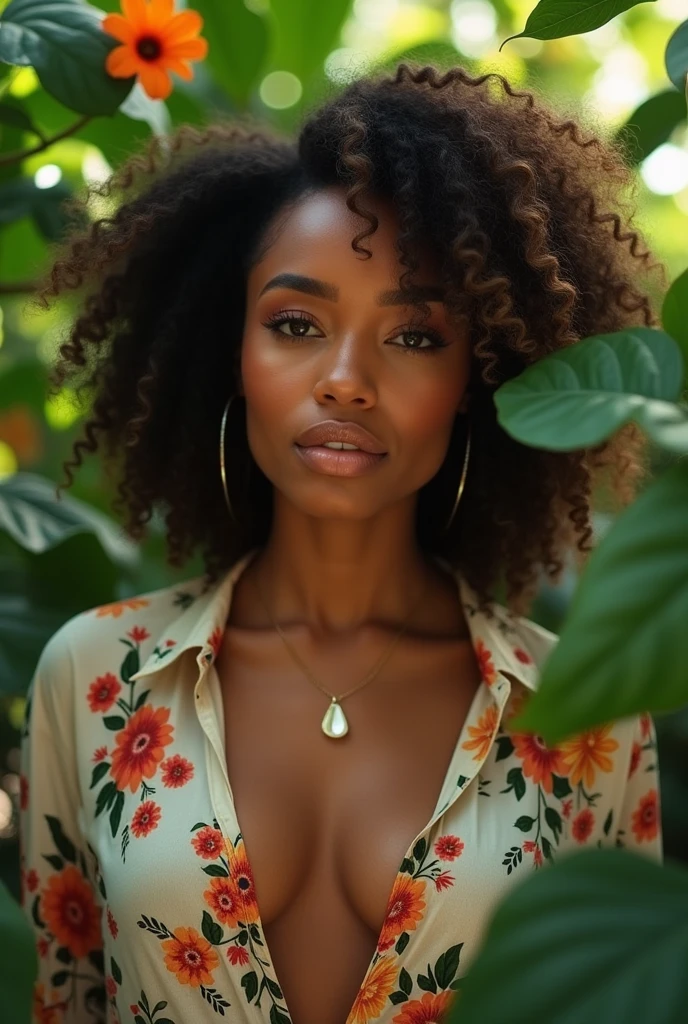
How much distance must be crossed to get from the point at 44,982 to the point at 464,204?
1.01 meters

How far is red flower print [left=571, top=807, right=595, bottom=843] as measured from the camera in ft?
4.40

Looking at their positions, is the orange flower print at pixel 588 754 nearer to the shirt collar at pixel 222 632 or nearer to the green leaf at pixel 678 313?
the shirt collar at pixel 222 632

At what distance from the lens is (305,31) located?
6.55ft

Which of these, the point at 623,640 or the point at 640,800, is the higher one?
the point at 623,640

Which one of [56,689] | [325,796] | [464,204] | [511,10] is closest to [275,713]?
[325,796]

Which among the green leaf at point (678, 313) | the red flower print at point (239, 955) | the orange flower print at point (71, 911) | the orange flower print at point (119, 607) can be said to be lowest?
the orange flower print at point (71, 911)

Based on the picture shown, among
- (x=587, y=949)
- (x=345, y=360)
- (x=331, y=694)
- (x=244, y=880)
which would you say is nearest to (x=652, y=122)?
(x=345, y=360)

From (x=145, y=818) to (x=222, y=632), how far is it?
246 millimetres

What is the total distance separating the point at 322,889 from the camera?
125 cm

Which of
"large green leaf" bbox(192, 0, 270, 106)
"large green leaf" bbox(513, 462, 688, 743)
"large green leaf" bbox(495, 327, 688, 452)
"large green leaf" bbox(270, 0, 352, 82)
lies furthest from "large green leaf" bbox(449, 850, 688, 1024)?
"large green leaf" bbox(270, 0, 352, 82)

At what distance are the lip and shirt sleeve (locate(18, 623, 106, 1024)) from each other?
41 cm

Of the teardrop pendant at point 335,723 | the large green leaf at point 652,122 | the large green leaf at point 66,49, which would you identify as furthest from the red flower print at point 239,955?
the large green leaf at point 652,122

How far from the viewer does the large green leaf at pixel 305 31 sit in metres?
1.97

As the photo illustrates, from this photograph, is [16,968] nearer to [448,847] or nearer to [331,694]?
[448,847]
